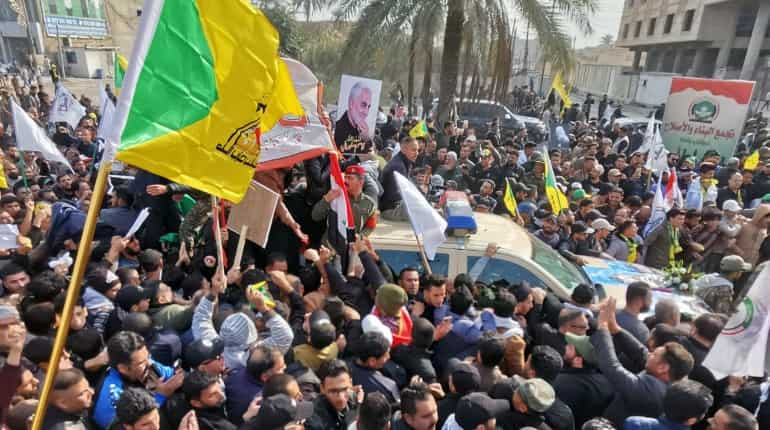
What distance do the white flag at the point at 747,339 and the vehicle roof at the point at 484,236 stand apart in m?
1.70

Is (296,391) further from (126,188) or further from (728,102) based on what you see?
(728,102)

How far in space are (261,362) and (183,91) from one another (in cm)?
145

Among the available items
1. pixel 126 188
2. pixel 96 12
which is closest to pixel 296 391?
pixel 126 188

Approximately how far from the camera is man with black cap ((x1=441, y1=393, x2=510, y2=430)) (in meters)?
2.51

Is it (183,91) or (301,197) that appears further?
(301,197)

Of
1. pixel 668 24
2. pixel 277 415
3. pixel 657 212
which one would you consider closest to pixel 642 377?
pixel 277 415

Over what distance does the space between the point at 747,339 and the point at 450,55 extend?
9.31 m

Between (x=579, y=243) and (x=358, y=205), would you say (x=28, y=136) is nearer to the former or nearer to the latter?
(x=358, y=205)

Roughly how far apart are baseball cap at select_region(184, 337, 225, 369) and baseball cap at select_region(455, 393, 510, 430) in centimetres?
134

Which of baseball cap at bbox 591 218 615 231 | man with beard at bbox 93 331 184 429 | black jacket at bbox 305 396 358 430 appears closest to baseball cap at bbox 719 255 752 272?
baseball cap at bbox 591 218 615 231

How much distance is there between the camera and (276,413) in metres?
2.38

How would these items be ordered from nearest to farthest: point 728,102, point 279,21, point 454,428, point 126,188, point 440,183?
1. point 454,428
2. point 126,188
3. point 440,183
4. point 728,102
5. point 279,21

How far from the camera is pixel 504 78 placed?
444 inches

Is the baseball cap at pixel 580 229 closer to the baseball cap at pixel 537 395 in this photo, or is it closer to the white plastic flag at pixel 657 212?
the white plastic flag at pixel 657 212
